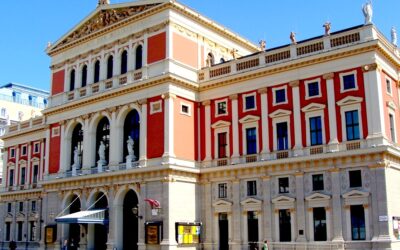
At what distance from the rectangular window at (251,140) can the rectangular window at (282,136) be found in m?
2.07

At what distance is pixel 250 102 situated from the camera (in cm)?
4244

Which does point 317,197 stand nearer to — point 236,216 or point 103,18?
point 236,216

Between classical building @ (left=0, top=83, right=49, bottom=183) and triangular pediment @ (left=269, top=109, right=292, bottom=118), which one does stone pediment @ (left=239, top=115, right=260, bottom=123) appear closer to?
triangular pediment @ (left=269, top=109, right=292, bottom=118)

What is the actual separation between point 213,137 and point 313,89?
942 centimetres

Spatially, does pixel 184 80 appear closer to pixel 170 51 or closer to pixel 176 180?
pixel 170 51

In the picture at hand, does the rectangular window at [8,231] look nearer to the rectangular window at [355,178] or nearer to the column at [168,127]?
the column at [168,127]

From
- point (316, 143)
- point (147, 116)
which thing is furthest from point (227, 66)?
point (316, 143)

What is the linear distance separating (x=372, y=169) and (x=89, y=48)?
93.5 ft

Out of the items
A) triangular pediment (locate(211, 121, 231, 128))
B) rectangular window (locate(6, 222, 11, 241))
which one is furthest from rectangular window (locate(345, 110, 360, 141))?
rectangular window (locate(6, 222, 11, 241))

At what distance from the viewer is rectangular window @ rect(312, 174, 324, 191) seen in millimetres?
37406

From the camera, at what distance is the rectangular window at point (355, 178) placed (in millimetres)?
35750

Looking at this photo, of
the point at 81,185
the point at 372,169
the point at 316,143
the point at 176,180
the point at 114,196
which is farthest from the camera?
the point at 81,185

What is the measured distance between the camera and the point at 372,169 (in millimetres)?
35031

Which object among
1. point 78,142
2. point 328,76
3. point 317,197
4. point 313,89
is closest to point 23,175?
point 78,142
